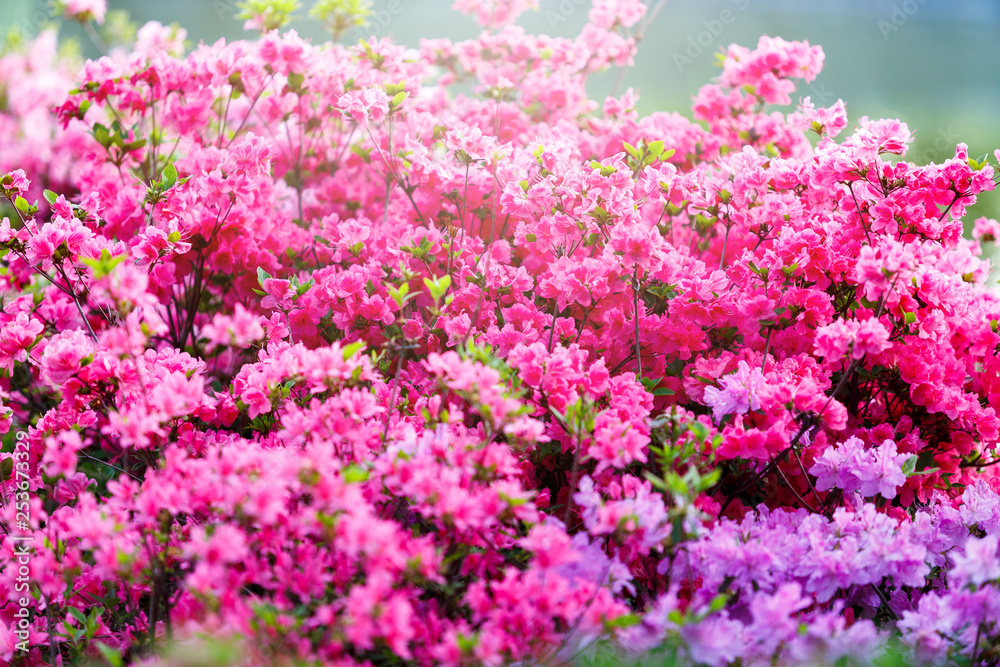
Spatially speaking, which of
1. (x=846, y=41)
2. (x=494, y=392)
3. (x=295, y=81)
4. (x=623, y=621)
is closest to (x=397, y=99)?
(x=295, y=81)

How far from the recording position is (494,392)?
1317mm

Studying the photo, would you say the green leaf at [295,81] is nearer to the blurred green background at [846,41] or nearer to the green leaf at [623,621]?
the green leaf at [623,621]

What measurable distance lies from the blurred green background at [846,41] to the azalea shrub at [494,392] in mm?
7278

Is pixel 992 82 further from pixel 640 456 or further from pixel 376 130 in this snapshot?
pixel 640 456

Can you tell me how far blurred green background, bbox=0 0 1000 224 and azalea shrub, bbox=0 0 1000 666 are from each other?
7.28 m

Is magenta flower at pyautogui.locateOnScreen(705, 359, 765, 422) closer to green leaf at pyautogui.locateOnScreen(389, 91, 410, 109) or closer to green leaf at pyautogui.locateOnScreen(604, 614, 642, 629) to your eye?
green leaf at pyautogui.locateOnScreen(604, 614, 642, 629)

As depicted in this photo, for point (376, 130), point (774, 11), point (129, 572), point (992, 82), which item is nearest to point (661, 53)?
point (774, 11)

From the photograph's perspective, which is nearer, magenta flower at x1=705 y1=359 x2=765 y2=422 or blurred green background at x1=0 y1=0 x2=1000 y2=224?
magenta flower at x1=705 y1=359 x2=765 y2=422

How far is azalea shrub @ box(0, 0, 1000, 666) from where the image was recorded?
122 cm

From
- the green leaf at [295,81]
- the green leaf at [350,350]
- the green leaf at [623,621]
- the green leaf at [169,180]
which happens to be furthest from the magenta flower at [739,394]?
the green leaf at [295,81]

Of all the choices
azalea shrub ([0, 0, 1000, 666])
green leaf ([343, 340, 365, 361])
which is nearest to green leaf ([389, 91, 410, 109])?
azalea shrub ([0, 0, 1000, 666])

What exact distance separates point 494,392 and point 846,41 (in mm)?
10744

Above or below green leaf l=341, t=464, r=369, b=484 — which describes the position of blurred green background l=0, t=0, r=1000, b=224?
above

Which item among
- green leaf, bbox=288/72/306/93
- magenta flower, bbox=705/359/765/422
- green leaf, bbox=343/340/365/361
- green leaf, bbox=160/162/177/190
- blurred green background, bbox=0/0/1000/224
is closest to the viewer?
green leaf, bbox=343/340/365/361
